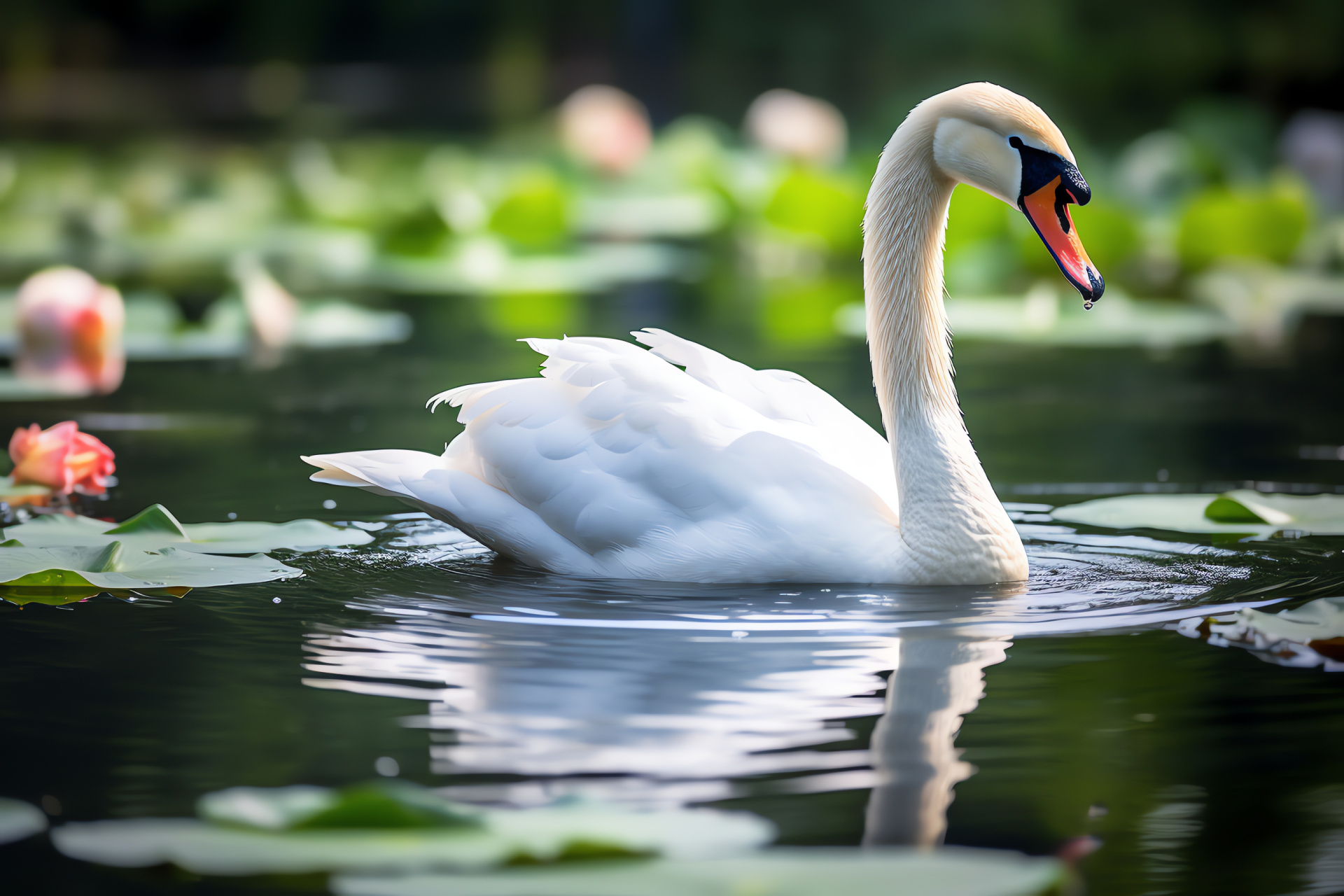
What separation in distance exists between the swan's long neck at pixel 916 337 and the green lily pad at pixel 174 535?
1233 mm

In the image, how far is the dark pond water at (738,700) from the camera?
2.44 meters

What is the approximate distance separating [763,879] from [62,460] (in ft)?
9.65

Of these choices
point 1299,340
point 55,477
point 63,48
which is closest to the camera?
point 55,477

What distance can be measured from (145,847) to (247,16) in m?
24.7

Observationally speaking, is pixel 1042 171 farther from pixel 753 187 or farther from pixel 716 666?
pixel 753 187

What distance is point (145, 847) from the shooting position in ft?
7.36

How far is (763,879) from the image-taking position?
212 centimetres

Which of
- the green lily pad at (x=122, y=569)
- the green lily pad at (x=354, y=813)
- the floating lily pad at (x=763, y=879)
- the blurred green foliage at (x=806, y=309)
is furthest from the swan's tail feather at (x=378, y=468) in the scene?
the blurred green foliage at (x=806, y=309)

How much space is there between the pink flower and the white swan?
0.77 m

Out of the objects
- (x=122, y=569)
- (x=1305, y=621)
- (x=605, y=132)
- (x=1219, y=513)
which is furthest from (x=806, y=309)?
(x=1305, y=621)

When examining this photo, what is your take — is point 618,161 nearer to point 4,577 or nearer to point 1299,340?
point 1299,340

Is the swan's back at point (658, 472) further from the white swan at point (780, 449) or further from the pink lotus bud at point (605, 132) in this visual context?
the pink lotus bud at point (605, 132)

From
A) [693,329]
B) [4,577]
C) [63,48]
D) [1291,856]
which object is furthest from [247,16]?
[1291,856]

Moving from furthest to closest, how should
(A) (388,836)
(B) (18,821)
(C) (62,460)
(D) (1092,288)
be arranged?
(C) (62,460)
(D) (1092,288)
(B) (18,821)
(A) (388,836)
